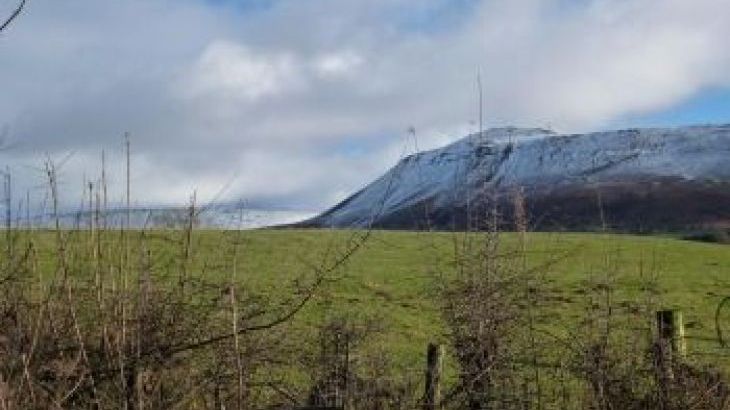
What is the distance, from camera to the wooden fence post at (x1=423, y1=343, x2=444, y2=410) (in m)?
9.60

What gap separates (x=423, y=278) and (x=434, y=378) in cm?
2291

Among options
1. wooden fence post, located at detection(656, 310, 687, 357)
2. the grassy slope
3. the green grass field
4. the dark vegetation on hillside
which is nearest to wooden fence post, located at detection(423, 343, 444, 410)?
the dark vegetation on hillside

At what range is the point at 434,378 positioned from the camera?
32.3 feet

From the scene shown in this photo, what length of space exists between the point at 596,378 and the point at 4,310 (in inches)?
180

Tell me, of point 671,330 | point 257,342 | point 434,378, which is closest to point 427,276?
point 671,330

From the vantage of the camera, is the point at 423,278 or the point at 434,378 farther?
the point at 423,278

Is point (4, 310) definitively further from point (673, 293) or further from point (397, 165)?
point (673, 293)

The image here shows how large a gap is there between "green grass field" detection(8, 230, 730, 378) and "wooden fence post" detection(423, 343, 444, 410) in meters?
1.58

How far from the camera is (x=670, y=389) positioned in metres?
9.36

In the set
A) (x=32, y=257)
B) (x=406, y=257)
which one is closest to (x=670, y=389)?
(x=32, y=257)

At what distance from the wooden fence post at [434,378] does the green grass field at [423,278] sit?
1.58 meters

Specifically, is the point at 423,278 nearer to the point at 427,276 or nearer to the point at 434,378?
the point at 427,276

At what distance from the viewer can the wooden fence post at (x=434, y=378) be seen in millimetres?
9602

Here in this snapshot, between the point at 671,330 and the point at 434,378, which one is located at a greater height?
the point at 671,330
